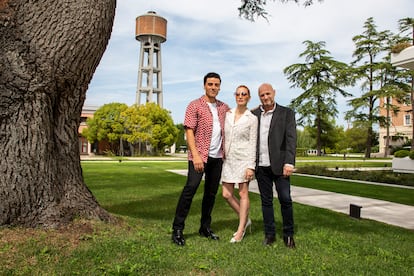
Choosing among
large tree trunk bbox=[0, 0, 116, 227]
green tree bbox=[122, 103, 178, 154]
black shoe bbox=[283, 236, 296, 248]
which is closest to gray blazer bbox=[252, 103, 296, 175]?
black shoe bbox=[283, 236, 296, 248]

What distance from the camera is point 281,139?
402 cm

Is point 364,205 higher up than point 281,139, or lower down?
lower down

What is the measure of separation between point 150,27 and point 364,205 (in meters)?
51.7

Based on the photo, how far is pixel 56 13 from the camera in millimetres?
3668

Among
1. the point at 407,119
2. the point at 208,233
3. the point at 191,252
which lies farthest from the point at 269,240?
the point at 407,119

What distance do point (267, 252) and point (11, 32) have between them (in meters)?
3.44

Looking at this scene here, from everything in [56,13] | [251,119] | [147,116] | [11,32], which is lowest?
[251,119]

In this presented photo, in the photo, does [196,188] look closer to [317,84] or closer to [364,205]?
[364,205]

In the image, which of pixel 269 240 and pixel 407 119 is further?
pixel 407 119

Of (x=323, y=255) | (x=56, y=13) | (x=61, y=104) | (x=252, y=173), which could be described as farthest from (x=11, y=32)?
(x=323, y=255)

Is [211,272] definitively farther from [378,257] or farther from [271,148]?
[378,257]

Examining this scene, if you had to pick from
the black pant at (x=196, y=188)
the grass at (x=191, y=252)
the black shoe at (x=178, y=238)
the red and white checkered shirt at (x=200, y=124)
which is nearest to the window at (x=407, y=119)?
the grass at (x=191, y=252)

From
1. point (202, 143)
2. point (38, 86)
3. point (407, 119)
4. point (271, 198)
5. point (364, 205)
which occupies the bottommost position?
point (364, 205)

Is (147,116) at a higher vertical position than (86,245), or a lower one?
higher
